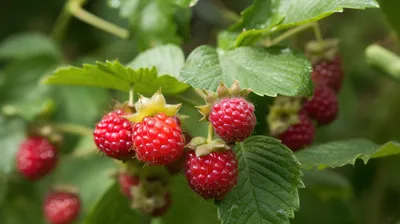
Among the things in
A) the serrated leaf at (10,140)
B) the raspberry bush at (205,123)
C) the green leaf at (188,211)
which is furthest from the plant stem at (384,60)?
the serrated leaf at (10,140)

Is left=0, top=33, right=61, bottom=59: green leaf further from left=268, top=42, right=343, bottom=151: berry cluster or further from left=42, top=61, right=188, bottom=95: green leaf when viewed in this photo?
left=268, top=42, right=343, bottom=151: berry cluster

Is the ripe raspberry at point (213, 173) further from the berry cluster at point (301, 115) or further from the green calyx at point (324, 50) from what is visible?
the green calyx at point (324, 50)

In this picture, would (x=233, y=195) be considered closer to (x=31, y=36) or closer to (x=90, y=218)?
(x=90, y=218)

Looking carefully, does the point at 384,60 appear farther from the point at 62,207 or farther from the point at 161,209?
the point at 62,207

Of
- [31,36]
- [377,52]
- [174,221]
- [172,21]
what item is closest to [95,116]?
[31,36]

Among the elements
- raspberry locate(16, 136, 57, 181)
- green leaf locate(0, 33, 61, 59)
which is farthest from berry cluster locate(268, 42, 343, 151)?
green leaf locate(0, 33, 61, 59)

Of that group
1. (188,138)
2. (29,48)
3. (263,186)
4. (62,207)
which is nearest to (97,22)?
(29,48)

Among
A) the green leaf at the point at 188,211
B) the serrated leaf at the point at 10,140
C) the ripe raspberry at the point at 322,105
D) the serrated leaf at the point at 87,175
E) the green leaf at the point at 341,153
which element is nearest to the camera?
the green leaf at the point at 341,153
